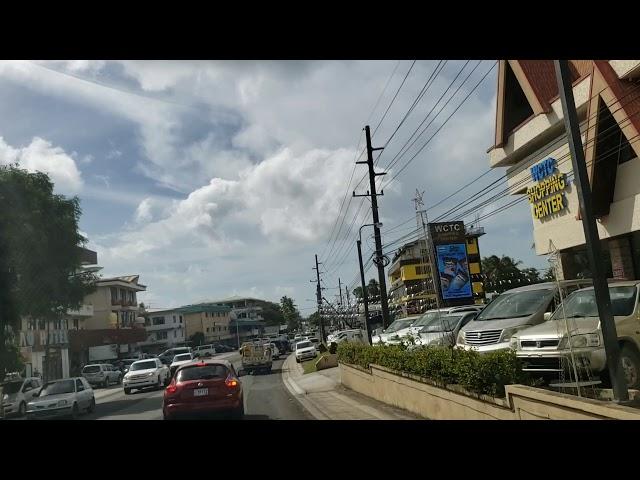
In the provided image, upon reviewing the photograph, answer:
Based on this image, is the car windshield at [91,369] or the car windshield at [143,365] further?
the car windshield at [91,369]

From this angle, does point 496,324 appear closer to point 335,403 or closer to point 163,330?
point 335,403

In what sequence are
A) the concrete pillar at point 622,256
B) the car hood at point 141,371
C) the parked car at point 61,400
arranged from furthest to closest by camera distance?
the car hood at point 141,371, the concrete pillar at point 622,256, the parked car at point 61,400

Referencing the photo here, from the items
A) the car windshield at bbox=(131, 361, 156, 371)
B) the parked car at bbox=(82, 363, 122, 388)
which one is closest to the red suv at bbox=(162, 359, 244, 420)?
the car windshield at bbox=(131, 361, 156, 371)

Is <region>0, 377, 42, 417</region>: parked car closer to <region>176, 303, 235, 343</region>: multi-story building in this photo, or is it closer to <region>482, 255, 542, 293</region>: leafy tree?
<region>176, 303, 235, 343</region>: multi-story building

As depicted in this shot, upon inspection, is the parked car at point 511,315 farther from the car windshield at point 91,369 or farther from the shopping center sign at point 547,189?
the car windshield at point 91,369

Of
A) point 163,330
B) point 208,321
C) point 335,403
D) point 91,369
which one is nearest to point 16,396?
point 335,403

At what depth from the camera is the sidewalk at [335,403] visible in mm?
12750

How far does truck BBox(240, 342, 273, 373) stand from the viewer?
109ft

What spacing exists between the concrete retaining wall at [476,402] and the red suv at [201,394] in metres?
3.57

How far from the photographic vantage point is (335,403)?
16.0 meters

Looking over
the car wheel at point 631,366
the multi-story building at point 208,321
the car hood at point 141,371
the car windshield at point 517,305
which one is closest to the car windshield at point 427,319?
the car windshield at point 517,305

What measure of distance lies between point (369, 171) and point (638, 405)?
68.1 ft
